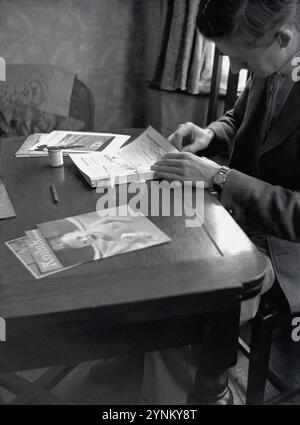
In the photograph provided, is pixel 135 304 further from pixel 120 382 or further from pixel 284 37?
pixel 120 382

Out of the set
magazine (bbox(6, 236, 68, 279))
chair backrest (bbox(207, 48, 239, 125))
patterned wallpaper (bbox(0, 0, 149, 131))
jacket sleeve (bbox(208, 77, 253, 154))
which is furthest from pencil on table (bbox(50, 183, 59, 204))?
patterned wallpaper (bbox(0, 0, 149, 131))

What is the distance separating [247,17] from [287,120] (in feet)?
0.97

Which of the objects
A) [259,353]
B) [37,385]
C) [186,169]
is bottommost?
[37,385]

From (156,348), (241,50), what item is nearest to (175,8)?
(241,50)

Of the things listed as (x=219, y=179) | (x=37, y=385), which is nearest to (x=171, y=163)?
(x=219, y=179)

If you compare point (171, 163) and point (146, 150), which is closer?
point (171, 163)

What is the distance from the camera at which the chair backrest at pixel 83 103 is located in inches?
99.2

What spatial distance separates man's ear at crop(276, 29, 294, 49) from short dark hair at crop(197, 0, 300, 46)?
2 cm

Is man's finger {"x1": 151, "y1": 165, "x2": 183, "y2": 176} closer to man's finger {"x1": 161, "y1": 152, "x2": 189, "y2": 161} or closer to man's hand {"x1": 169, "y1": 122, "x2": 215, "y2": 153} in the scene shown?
man's finger {"x1": 161, "y1": 152, "x2": 189, "y2": 161}

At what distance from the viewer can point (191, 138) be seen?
1668mm

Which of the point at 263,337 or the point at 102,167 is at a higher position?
the point at 102,167

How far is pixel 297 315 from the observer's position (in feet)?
4.06

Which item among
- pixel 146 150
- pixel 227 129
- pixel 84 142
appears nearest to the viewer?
pixel 146 150

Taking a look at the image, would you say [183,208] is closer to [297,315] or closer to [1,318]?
[297,315]
